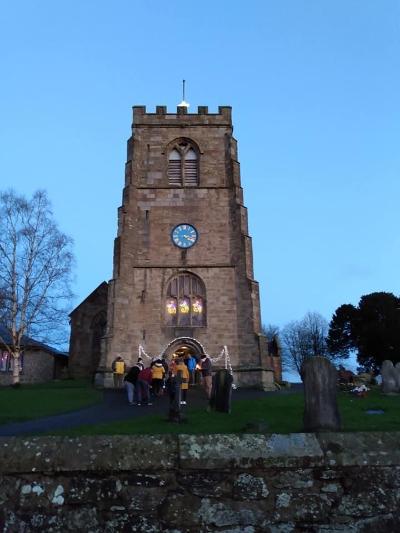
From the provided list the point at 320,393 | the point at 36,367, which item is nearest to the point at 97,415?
the point at 320,393

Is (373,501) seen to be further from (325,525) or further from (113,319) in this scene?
(113,319)

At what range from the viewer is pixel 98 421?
1216 centimetres

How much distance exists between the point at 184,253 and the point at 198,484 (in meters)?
24.6

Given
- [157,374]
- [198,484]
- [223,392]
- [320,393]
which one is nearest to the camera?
[198,484]

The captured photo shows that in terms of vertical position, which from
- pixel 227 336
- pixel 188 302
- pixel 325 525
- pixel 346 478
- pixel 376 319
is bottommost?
pixel 325 525

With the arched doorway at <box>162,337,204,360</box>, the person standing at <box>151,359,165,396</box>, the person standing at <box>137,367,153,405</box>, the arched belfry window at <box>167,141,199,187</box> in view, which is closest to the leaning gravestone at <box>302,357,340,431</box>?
the person standing at <box>137,367,153,405</box>

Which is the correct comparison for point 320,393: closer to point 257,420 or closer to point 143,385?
point 257,420

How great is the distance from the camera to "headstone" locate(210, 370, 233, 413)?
13.0 meters

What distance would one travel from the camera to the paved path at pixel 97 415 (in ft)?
36.1

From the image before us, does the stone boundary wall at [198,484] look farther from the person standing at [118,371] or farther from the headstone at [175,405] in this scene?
the person standing at [118,371]

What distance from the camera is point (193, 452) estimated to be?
316 centimetres

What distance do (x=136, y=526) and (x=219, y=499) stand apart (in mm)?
566

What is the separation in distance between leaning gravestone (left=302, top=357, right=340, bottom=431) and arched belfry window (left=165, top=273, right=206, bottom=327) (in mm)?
20100

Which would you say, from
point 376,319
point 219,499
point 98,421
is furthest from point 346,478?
point 376,319
